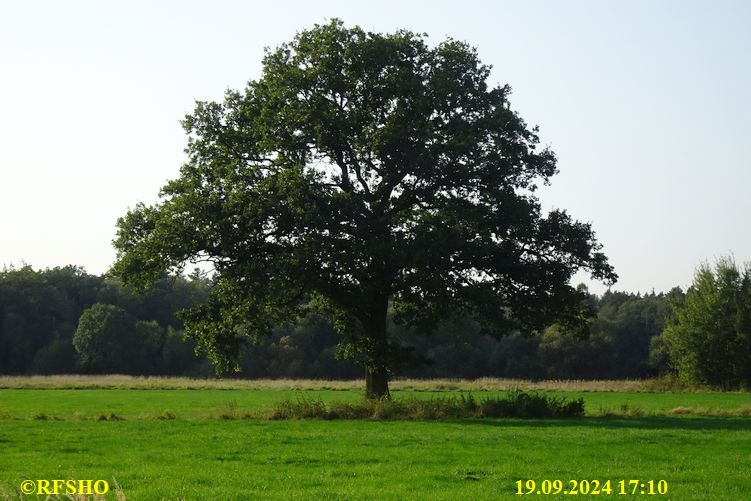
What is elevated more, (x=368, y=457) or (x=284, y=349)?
(x=284, y=349)

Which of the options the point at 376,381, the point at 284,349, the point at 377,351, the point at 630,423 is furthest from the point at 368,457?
the point at 284,349

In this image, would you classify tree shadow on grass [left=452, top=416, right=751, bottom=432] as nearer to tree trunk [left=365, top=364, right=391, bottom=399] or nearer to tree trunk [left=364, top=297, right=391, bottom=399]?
tree trunk [left=364, top=297, right=391, bottom=399]

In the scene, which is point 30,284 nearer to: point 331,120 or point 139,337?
point 139,337

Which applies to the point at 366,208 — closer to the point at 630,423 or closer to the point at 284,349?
the point at 630,423

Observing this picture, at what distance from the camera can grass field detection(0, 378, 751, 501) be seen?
1441cm

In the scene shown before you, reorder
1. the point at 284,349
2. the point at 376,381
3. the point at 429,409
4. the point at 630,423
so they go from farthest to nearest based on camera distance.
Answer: the point at 284,349 → the point at 376,381 → the point at 429,409 → the point at 630,423

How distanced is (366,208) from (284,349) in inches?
2921

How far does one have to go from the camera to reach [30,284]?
386 feet

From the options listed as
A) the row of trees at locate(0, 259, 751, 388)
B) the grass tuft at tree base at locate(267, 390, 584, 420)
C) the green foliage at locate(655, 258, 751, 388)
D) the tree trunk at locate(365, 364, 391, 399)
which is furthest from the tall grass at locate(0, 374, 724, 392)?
the grass tuft at tree base at locate(267, 390, 584, 420)

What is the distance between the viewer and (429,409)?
102 ft

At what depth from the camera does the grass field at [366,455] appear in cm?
1441

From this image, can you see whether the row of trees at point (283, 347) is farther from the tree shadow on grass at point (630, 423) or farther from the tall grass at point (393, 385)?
the tree shadow on grass at point (630, 423)

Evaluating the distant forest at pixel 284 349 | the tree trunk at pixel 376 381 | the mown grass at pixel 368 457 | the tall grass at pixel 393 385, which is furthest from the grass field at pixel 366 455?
the distant forest at pixel 284 349

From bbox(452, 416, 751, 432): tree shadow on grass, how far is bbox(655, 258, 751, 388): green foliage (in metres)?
34.5
